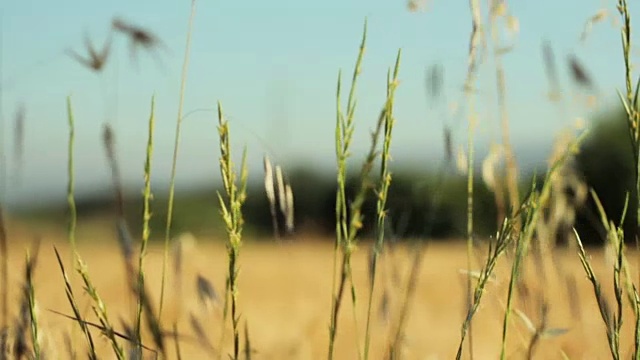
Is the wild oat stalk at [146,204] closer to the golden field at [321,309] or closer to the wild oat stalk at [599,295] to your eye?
the golden field at [321,309]

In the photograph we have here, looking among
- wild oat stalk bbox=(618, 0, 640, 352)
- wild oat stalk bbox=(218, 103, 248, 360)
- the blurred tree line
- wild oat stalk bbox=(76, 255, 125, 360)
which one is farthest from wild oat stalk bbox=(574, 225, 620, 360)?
the blurred tree line

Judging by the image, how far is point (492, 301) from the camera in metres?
1.61

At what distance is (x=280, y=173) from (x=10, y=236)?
0.54 meters

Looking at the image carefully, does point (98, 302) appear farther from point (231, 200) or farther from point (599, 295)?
point (599, 295)

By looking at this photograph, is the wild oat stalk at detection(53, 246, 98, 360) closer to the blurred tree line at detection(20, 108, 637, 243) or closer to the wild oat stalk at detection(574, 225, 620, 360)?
the wild oat stalk at detection(574, 225, 620, 360)

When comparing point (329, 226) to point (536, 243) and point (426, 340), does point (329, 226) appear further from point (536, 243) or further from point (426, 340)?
point (536, 243)

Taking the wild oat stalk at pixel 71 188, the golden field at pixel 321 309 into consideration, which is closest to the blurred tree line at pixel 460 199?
the golden field at pixel 321 309

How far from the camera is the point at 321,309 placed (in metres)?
2.76

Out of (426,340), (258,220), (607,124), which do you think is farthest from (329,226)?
(426,340)

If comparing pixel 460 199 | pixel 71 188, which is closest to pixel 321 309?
pixel 71 188

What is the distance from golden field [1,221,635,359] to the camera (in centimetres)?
137

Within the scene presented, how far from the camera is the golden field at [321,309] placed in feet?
4.51

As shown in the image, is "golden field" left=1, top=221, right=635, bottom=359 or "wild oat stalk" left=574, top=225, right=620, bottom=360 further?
"golden field" left=1, top=221, right=635, bottom=359

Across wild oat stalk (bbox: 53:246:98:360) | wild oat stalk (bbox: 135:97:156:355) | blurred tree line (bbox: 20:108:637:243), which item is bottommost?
blurred tree line (bbox: 20:108:637:243)
